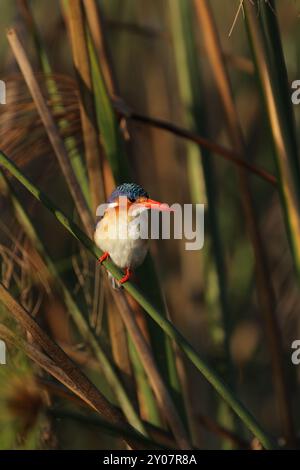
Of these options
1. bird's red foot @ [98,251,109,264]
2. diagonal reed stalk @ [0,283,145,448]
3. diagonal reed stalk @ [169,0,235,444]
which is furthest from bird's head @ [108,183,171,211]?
diagonal reed stalk @ [169,0,235,444]

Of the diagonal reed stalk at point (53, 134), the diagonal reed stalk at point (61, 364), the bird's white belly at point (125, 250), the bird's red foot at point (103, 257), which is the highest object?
the diagonal reed stalk at point (53, 134)

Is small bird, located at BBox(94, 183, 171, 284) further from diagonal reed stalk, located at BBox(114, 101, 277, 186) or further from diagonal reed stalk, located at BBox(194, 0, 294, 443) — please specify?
diagonal reed stalk, located at BBox(194, 0, 294, 443)

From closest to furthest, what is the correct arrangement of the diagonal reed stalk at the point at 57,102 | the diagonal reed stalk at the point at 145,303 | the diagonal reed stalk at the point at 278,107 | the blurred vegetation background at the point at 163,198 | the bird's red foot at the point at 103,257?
the diagonal reed stalk at the point at 145,303
the bird's red foot at the point at 103,257
the diagonal reed stalk at the point at 278,107
the blurred vegetation background at the point at 163,198
the diagonal reed stalk at the point at 57,102

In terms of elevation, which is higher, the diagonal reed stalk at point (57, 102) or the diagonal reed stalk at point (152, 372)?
the diagonal reed stalk at point (57, 102)

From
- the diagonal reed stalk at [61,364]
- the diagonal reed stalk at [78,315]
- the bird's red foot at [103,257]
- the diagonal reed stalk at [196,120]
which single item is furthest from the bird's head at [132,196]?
the diagonal reed stalk at [196,120]

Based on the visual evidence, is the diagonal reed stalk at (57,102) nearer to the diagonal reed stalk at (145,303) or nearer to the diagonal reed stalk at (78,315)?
the diagonal reed stalk at (78,315)

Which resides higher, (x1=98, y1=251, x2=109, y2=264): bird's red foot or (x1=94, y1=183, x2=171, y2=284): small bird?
(x1=94, y1=183, x2=171, y2=284): small bird

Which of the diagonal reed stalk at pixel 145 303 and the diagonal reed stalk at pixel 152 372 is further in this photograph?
the diagonal reed stalk at pixel 152 372

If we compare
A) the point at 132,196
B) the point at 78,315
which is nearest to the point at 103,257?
the point at 132,196
